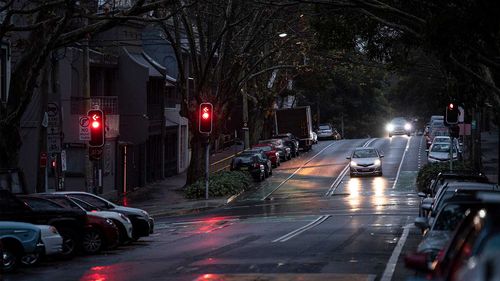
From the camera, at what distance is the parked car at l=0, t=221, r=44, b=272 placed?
1708 cm

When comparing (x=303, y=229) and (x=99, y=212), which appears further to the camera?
(x=303, y=229)

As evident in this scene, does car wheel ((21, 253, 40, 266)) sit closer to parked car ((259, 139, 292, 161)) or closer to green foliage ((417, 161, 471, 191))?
green foliage ((417, 161, 471, 191))

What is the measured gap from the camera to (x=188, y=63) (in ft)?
183

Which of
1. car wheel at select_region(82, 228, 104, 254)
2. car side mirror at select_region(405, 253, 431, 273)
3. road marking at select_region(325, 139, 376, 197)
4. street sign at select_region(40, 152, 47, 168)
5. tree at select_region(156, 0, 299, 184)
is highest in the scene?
tree at select_region(156, 0, 299, 184)

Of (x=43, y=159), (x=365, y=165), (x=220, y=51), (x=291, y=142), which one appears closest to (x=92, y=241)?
(x=43, y=159)

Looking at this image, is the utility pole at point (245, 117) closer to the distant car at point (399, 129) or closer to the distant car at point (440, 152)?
the distant car at point (440, 152)

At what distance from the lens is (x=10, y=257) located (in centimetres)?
1716

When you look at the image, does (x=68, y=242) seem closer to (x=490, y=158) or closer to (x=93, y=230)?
(x=93, y=230)

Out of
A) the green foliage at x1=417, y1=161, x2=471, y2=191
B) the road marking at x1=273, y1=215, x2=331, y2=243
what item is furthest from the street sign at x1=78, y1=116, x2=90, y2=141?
the green foliage at x1=417, y1=161, x2=471, y2=191

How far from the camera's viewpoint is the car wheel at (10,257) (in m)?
17.0

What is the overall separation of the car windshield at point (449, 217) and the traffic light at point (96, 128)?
55.5 ft

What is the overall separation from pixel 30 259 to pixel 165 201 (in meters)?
21.4

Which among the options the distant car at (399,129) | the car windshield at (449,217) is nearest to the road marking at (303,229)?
the car windshield at (449,217)

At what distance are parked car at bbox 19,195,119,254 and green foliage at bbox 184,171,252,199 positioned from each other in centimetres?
1912
